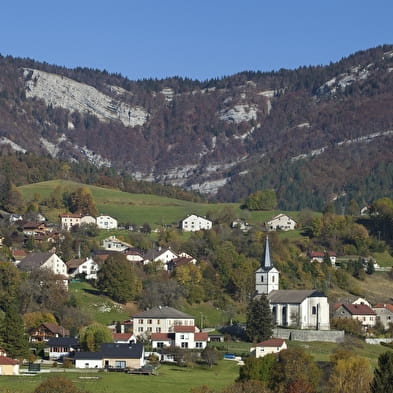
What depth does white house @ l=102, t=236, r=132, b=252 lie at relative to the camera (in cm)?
12707

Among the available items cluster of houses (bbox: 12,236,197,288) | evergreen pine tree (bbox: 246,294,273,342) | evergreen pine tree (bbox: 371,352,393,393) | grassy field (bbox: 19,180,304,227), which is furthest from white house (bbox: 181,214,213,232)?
evergreen pine tree (bbox: 371,352,393,393)

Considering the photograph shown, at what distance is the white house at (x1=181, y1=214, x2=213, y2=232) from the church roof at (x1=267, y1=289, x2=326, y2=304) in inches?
1482

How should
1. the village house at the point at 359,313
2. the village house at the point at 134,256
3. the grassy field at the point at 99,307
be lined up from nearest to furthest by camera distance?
the grassy field at the point at 99,307, the village house at the point at 359,313, the village house at the point at 134,256

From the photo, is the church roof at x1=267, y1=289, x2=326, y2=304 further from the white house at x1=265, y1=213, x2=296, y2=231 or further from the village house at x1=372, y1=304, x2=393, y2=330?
the white house at x1=265, y1=213, x2=296, y2=231

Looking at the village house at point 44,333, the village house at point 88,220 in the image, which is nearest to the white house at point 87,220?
Result: the village house at point 88,220

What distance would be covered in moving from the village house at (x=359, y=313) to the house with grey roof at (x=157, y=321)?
15957mm

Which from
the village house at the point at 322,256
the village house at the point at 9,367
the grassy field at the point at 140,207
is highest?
the grassy field at the point at 140,207

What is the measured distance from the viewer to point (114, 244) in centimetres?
12838

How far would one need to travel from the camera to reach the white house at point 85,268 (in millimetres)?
111500

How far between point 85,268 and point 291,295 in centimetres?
1811

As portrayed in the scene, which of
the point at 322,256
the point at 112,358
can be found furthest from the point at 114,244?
the point at 112,358

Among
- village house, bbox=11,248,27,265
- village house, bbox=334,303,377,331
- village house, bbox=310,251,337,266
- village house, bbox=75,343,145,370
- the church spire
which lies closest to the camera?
village house, bbox=75,343,145,370

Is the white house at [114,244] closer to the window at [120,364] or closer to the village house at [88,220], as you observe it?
the village house at [88,220]

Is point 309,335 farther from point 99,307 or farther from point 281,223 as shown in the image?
point 281,223
